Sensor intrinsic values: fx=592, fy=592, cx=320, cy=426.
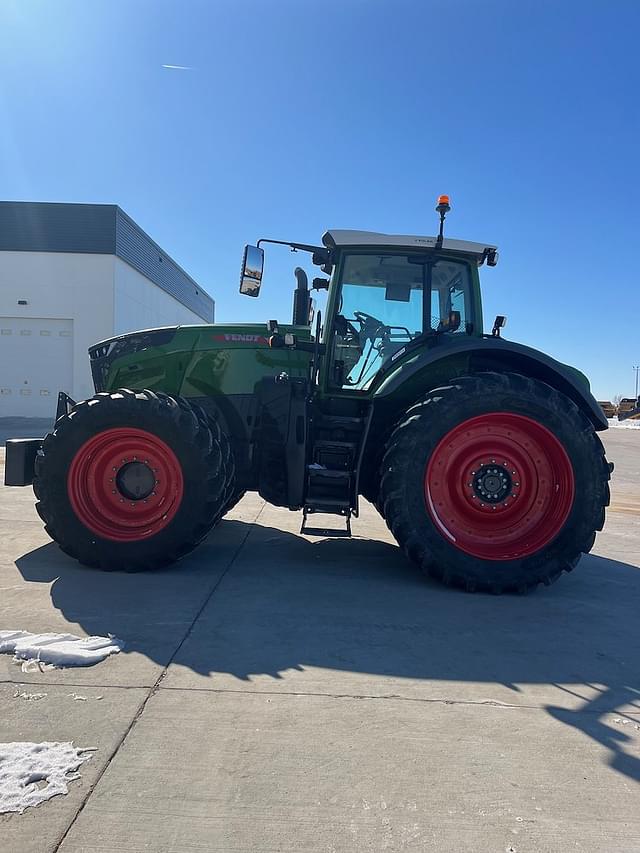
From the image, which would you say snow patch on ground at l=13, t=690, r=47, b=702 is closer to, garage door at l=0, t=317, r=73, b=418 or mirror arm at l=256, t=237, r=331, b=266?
mirror arm at l=256, t=237, r=331, b=266

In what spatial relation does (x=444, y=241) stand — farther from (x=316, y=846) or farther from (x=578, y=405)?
(x=316, y=846)

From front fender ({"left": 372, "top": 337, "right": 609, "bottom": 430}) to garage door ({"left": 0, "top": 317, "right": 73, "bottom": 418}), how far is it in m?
20.2

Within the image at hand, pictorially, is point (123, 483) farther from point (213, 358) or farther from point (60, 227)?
point (60, 227)

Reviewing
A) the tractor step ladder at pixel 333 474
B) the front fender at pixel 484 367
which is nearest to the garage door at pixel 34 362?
the tractor step ladder at pixel 333 474

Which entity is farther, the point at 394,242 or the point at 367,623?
the point at 394,242

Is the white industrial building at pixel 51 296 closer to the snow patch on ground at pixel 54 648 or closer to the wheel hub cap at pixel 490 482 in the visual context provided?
the wheel hub cap at pixel 490 482

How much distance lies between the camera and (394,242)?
14.9 feet

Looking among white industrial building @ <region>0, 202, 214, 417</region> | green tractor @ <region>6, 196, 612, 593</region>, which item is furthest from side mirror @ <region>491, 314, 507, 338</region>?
white industrial building @ <region>0, 202, 214, 417</region>

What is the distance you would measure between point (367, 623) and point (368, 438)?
1603 mm

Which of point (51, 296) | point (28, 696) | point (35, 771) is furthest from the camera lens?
point (51, 296)

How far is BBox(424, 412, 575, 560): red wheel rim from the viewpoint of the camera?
4.14m

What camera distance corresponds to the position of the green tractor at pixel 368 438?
4047 mm

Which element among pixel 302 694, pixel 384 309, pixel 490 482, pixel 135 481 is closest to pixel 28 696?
pixel 302 694

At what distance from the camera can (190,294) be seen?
111ft
